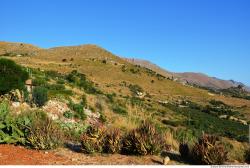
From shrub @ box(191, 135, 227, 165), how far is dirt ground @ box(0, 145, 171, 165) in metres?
0.95

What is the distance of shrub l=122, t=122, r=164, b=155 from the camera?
Result: 1102 cm

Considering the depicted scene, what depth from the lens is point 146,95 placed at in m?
71.1

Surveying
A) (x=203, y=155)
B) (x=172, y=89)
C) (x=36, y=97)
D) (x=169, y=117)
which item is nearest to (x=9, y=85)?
(x=36, y=97)

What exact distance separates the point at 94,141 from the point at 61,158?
1108 mm

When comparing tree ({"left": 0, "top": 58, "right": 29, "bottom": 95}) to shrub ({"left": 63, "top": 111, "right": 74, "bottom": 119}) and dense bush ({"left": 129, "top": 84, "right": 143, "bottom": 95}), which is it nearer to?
shrub ({"left": 63, "top": 111, "right": 74, "bottom": 119})

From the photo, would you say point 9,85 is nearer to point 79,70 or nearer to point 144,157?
point 144,157

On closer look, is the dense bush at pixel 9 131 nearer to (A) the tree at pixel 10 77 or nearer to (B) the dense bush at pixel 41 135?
(B) the dense bush at pixel 41 135

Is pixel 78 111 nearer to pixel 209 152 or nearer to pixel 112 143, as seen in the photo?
pixel 112 143

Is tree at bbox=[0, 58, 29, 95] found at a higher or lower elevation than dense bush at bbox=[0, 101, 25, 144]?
higher

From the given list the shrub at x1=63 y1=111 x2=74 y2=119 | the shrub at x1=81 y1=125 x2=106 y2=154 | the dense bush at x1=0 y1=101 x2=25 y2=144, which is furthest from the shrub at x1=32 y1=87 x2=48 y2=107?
the shrub at x1=81 y1=125 x2=106 y2=154

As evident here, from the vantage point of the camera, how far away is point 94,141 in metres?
11.1

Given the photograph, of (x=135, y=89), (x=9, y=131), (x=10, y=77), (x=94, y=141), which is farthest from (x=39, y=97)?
(x=135, y=89)

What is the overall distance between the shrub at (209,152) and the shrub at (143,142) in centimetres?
100

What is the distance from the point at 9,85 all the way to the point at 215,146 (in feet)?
45.3
